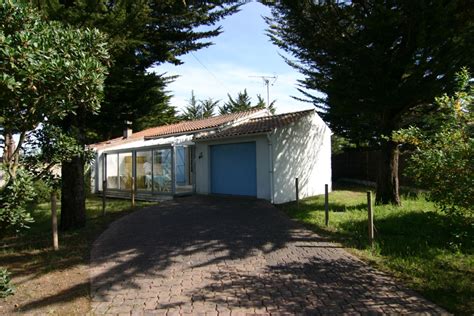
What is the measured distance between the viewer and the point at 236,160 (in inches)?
591

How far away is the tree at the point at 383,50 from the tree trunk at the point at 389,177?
0.10 ft

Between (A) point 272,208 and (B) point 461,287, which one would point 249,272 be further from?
(A) point 272,208

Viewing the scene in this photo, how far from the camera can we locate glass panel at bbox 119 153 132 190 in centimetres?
1800

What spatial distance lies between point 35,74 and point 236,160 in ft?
37.2

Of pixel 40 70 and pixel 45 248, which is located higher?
pixel 40 70

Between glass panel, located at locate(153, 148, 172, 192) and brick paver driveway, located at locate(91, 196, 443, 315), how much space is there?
247 inches

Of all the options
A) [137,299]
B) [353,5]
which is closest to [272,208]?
[353,5]

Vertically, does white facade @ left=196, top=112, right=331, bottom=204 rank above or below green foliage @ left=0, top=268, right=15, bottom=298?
above

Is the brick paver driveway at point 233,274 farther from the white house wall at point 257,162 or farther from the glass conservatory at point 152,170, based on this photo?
the glass conservatory at point 152,170

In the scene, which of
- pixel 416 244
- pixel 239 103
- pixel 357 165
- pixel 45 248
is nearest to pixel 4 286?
pixel 45 248

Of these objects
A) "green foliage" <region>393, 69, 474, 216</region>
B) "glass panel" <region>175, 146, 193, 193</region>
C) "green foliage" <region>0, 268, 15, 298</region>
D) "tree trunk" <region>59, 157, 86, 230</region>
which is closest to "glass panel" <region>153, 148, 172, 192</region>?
"glass panel" <region>175, 146, 193, 193</region>

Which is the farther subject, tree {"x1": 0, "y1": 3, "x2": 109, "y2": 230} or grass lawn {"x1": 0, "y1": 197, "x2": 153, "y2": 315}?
Answer: grass lawn {"x1": 0, "y1": 197, "x2": 153, "y2": 315}

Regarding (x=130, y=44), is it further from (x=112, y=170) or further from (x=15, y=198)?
(x=112, y=170)

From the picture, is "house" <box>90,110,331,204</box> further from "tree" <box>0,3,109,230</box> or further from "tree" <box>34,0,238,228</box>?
"tree" <box>0,3,109,230</box>
